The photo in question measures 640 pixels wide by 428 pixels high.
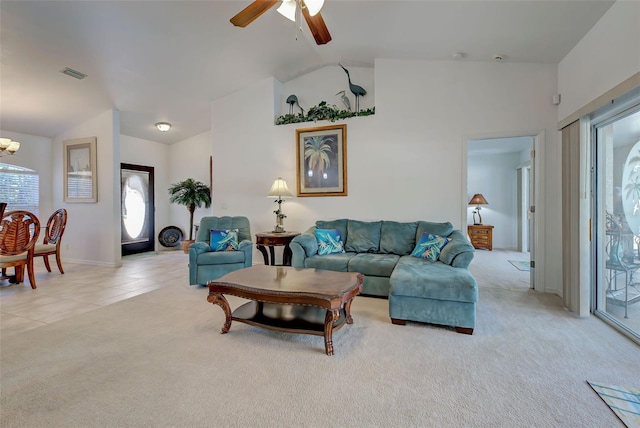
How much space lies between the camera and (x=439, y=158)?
411 cm

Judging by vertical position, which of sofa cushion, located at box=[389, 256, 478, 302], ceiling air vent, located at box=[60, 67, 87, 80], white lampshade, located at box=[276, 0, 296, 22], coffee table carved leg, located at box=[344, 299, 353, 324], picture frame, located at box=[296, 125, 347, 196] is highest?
ceiling air vent, located at box=[60, 67, 87, 80]

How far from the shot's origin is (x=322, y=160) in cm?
469

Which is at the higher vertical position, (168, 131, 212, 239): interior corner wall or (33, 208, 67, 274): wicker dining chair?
(168, 131, 212, 239): interior corner wall

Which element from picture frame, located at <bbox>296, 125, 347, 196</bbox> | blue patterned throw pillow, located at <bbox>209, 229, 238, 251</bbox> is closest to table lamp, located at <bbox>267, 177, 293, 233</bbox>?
picture frame, located at <bbox>296, 125, 347, 196</bbox>

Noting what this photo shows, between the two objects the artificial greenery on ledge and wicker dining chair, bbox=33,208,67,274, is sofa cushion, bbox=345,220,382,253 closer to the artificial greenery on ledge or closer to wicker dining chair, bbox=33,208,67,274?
the artificial greenery on ledge

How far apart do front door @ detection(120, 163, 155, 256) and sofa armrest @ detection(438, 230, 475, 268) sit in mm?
6487

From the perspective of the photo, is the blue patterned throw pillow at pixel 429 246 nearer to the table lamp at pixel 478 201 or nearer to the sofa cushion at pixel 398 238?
the sofa cushion at pixel 398 238

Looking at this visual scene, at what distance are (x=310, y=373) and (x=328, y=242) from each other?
2.12 meters

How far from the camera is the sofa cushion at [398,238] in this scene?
3875 millimetres

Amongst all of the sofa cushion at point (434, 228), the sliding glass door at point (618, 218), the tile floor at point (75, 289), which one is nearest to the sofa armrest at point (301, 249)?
the sofa cushion at point (434, 228)

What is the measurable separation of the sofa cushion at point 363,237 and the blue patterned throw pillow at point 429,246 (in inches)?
22.8

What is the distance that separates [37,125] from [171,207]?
2.85 metres

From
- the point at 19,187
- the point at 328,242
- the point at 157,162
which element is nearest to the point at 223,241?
the point at 328,242

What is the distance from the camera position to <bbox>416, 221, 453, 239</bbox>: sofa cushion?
3.70m
